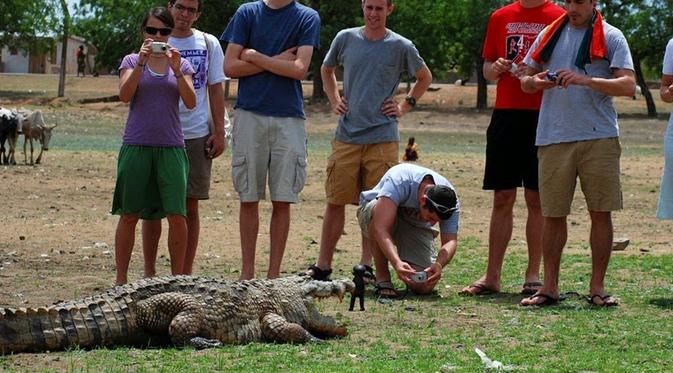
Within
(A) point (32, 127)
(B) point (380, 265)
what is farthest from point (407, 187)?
(A) point (32, 127)

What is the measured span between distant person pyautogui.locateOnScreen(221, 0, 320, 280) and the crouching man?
0.62 meters

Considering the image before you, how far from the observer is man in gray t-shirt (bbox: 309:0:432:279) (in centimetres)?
1008

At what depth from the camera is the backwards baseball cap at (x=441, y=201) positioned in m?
8.87

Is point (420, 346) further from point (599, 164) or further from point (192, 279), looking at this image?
point (599, 164)

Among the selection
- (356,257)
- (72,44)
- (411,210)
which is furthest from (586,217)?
(72,44)

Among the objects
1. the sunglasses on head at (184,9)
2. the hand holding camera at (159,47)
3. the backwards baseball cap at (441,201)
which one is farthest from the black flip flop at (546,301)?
the sunglasses on head at (184,9)

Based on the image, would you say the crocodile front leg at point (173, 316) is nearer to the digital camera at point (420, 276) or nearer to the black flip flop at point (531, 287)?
the digital camera at point (420, 276)

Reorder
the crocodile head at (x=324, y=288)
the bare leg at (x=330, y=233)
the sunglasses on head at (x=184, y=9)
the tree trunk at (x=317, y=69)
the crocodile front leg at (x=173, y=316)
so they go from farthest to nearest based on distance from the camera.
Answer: the tree trunk at (x=317, y=69) < the bare leg at (x=330, y=233) < the sunglasses on head at (x=184, y=9) < the crocodile head at (x=324, y=288) < the crocodile front leg at (x=173, y=316)

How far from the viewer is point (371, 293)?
9.56 meters

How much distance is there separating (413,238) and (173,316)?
2.79 m

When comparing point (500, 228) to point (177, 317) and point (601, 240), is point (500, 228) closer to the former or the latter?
point (601, 240)

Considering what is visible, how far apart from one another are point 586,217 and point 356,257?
17.0ft

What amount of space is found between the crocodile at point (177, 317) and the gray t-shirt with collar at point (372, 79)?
2415 mm

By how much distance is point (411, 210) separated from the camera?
31.4 feet
